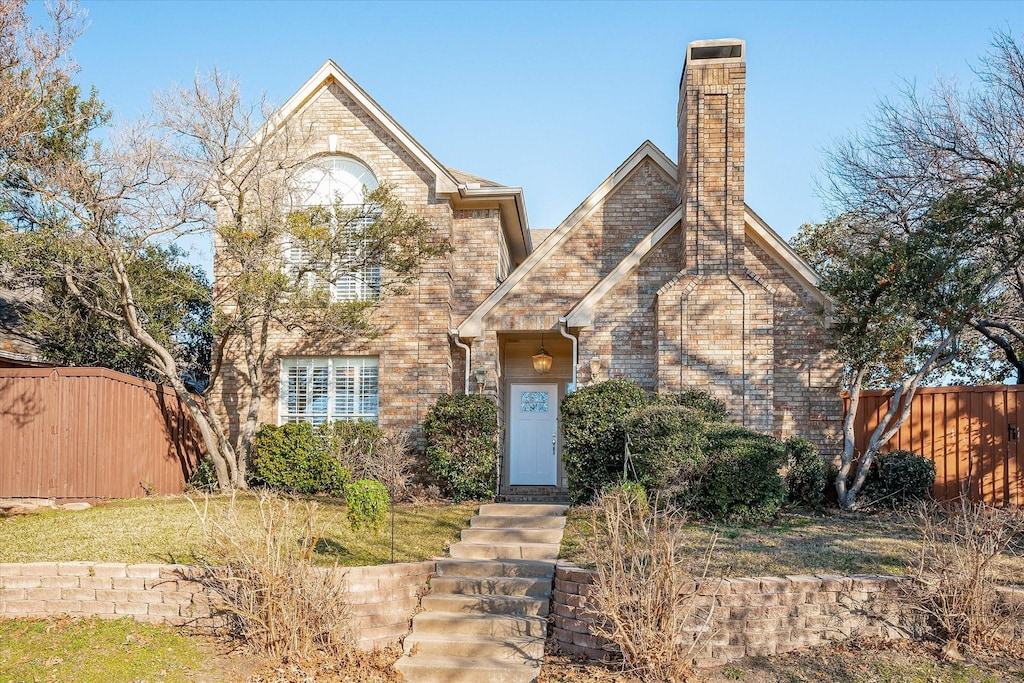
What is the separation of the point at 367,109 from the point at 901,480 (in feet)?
36.3

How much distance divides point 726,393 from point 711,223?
283 centimetres

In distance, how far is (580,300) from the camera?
1464cm

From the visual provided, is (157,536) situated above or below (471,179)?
below

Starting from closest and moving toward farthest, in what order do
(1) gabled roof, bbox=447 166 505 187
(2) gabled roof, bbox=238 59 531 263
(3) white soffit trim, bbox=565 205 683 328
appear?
(3) white soffit trim, bbox=565 205 683 328
(2) gabled roof, bbox=238 59 531 263
(1) gabled roof, bbox=447 166 505 187

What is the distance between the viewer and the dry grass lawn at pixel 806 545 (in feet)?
28.9

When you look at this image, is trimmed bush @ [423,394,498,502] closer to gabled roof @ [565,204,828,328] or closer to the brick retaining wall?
gabled roof @ [565,204,828,328]

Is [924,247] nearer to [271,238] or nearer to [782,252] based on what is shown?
[782,252]

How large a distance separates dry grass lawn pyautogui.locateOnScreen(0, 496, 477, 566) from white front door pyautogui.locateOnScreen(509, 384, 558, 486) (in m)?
3.83

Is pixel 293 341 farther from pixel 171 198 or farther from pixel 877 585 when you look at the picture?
pixel 877 585

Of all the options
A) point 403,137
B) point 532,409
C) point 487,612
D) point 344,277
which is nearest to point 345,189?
point 403,137

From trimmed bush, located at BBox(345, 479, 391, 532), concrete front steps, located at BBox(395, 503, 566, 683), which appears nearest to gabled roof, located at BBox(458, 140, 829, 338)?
concrete front steps, located at BBox(395, 503, 566, 683)

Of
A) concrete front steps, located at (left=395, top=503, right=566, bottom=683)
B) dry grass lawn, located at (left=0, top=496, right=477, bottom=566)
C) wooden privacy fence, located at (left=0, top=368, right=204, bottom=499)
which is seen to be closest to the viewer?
concrete front steps, located at (left=395, top=503, right=566, bottom=683)

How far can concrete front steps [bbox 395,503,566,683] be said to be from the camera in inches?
303

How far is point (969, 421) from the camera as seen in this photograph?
1309 centimetres
